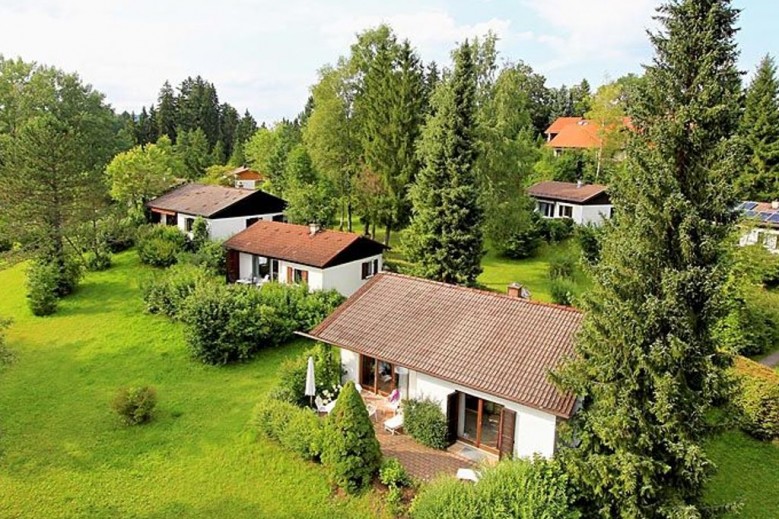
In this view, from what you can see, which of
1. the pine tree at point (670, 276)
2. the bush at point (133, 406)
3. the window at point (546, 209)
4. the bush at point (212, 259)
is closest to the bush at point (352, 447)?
the pine tree at point (670, 276)

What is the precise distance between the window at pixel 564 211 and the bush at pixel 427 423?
30.8 m

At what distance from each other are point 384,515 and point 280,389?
634 cm

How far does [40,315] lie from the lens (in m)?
30.5

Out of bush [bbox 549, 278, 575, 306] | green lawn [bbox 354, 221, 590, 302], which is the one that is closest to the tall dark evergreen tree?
green lawn [bbox 354, 221, 590, 302]

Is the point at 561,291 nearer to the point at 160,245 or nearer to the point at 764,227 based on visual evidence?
the point at 764,227

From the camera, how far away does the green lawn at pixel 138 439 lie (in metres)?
15.0

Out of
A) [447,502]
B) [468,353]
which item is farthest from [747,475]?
[447,502]

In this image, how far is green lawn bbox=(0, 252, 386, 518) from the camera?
15.0 m

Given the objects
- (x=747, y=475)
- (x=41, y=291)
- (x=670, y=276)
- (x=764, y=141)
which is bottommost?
(x=747, y=475)

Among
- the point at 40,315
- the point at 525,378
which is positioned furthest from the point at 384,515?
the point at 40,315

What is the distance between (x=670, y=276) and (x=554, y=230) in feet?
102

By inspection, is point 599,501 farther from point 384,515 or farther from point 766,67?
point 766,67

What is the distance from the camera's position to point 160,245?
3669 cm

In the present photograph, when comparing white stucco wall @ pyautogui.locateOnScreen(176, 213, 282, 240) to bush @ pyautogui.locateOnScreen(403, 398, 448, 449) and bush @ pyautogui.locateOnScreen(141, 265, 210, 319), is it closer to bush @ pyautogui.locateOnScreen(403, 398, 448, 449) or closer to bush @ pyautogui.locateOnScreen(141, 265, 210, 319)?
bush @ pyautogui.locateOnScreen(141, 265, 210, 319)
